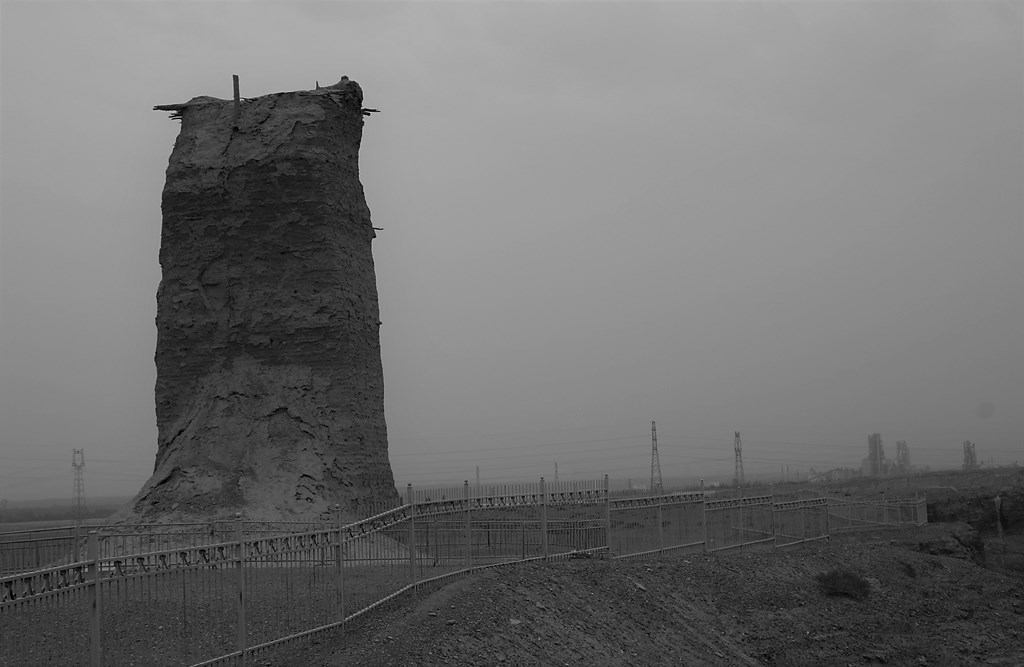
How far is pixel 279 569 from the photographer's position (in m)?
11.8

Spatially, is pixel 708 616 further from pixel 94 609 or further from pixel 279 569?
pixel 94 609

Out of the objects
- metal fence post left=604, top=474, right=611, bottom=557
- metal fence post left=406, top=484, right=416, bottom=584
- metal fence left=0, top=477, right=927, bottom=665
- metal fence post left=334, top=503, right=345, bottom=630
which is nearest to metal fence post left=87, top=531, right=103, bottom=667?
metal fence left=0, top=477, right=927, bottom=665

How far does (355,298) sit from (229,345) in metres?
3.23

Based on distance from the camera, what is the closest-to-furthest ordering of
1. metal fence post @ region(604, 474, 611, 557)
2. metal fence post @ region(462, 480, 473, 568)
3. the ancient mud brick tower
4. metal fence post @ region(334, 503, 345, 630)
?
metal fence post @ region(334, 503, 345, 630) < metal fence post @ region(462, 480, 473, 568) < metal fence post @ region(604, 474, 611, 557) < the ancient mud brick tower

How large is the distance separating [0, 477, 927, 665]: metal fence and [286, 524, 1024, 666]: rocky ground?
57 centimetres

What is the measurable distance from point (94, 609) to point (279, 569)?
3.18m

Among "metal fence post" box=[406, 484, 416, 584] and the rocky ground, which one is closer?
the rocky ground

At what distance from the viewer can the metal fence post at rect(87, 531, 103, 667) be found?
8719 mm

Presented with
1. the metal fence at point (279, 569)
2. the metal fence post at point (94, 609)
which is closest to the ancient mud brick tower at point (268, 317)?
the metal fence at point (279, 569)

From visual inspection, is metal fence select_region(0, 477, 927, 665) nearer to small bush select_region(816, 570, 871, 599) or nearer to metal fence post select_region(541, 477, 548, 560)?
metal fence post select_region(541, 477, 548, 560)

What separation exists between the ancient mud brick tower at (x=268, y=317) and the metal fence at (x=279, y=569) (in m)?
2.03

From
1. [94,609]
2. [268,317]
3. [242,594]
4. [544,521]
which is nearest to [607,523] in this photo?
[544,521]

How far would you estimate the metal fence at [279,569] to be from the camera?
344 inches

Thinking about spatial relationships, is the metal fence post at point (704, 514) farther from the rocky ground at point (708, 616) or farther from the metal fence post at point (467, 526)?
the metal fence post at point (467, 526)
